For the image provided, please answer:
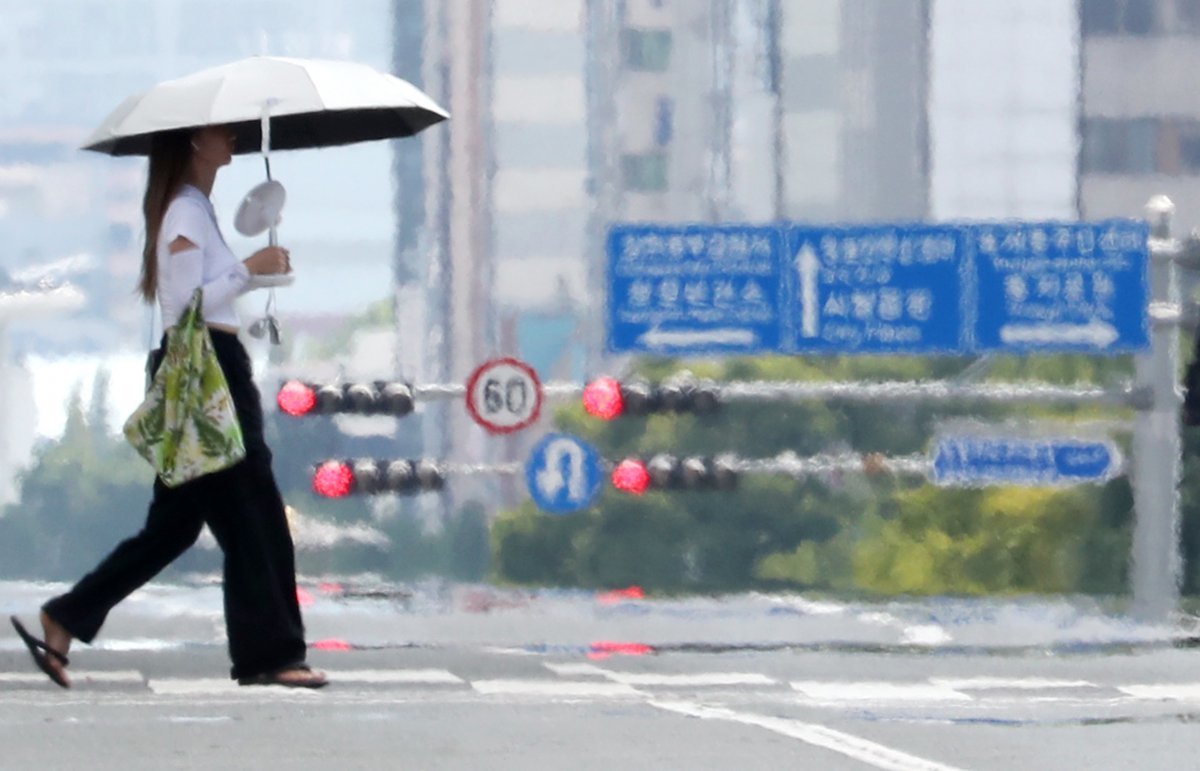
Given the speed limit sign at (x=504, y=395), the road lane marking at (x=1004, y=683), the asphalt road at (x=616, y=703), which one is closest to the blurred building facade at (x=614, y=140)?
the speed limit sign at (x=504, y=395)

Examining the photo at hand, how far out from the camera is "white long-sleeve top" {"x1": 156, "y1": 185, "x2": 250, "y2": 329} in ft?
29.7

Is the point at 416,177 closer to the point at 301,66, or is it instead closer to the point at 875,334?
the point at 875,334

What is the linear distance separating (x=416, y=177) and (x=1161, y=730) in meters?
172

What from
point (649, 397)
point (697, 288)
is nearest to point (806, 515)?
point (697, 288)

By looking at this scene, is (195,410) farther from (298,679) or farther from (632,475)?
(632,475)

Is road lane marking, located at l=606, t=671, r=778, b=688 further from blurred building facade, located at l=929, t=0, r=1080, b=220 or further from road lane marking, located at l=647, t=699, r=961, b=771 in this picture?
blurred building facade, located at l=929, t=0, r=1080, b=220

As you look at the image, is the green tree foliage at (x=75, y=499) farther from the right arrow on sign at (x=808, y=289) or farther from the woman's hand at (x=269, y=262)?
the woman's hand at (x=269, y=262)

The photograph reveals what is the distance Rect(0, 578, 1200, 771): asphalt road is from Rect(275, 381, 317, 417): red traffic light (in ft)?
18.0

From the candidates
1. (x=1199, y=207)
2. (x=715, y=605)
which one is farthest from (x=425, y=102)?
(x=1199, y=207)

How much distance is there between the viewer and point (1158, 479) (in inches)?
799

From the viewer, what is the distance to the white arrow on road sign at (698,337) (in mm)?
23219

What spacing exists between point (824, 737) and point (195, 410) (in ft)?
6.73

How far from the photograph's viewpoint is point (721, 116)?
118375 mm

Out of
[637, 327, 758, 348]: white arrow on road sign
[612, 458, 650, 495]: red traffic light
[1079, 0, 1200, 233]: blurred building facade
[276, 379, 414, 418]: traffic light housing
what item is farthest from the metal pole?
[1079, 0, 1200, 233]: blurred building facade
